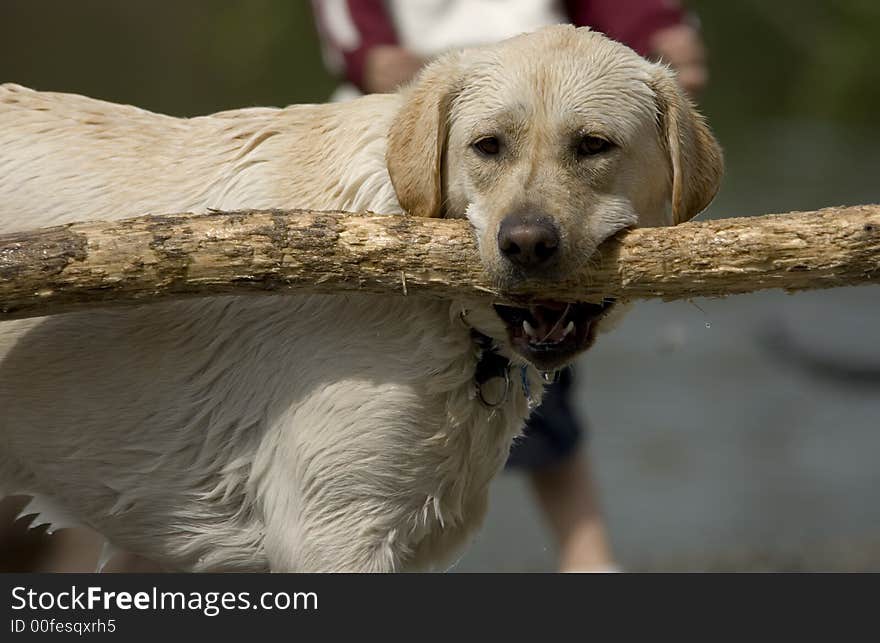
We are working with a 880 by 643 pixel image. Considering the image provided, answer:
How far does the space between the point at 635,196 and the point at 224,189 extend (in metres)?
1.13

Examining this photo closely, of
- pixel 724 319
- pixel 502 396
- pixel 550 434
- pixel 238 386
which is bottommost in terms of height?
pixel 724 319

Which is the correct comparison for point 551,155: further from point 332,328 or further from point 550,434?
point 550,434

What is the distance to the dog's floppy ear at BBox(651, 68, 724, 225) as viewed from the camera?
11.1 feet

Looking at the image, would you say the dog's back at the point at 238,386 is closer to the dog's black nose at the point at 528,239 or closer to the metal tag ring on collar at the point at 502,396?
the metal tag ring on collar at the point at 502,396

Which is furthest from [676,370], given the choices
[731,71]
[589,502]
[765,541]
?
→ [731,71]

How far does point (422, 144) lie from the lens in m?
3.33

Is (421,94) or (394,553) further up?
(421,94)

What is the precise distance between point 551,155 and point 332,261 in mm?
628

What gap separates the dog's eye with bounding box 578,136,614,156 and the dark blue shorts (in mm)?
1927

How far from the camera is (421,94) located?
345 cm

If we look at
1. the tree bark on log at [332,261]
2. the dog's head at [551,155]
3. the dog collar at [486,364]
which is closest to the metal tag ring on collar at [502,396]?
the dog collar at [486,364]

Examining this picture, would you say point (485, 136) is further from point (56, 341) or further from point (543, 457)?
point (543, 457)

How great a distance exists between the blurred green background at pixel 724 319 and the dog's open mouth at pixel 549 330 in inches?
14.4

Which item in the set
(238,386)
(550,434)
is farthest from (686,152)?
(550,434)
